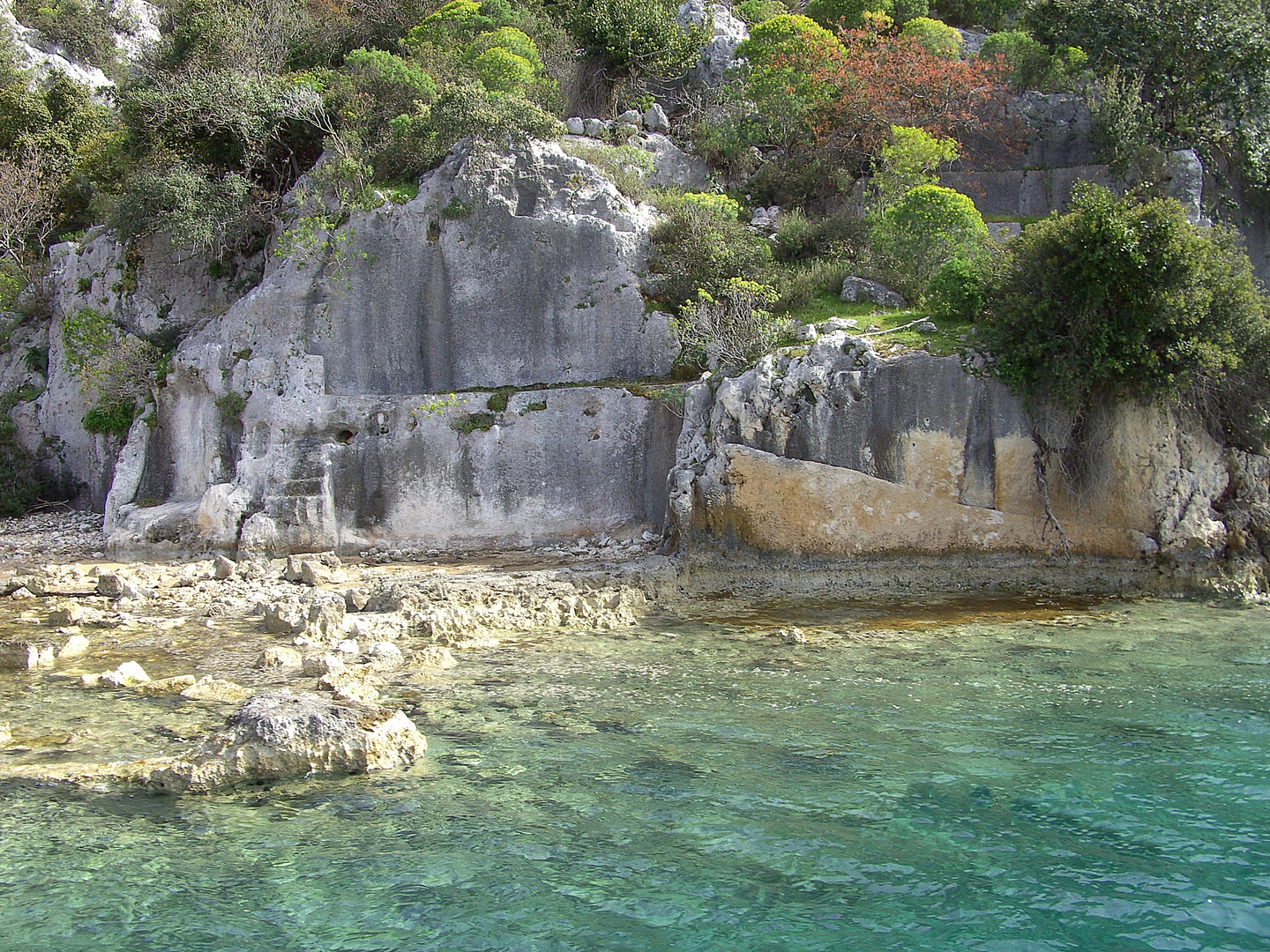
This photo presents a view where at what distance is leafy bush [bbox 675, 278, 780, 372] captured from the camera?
16470 millimetres

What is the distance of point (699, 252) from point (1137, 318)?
824 centimetres

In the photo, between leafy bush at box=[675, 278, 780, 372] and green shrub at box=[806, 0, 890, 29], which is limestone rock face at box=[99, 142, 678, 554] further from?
green shrub at box=[806, 0, 890, 29]

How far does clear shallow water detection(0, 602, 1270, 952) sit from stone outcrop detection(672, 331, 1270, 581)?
4047mm

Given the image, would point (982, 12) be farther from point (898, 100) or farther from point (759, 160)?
point (759, 160)

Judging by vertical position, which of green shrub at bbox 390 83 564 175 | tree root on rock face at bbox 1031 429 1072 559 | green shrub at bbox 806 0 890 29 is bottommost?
tree root on rock face at bbox 1031 429 1072 559

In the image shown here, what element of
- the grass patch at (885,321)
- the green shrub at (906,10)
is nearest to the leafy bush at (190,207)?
the grass patch at (885,321)

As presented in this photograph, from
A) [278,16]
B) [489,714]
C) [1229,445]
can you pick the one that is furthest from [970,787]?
[278,16]

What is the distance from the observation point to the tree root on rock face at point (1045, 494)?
14250 millimetres

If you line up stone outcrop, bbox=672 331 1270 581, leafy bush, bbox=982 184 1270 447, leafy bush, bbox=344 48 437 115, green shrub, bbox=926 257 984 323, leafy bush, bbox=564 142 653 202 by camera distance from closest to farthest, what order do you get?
leafy bush, bbox=982 184 1270 447, stone outcrop, bbox=672 331 1270 581, green shrub, bbox=926 257 984 323, leafy bush, bbox=564 142 653 202, leafy bush, bbox=344 48 437 115

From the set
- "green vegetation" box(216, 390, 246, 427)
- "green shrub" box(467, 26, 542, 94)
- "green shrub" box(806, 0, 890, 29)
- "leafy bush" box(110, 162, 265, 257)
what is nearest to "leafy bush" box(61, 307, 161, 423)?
"green vegetation" box(216, 390, 246, 427)

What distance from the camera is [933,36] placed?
26172mm

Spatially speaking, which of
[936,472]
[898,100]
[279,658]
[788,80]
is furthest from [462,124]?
[279,658]

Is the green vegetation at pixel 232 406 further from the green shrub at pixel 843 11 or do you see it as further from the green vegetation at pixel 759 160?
the green shrub at pixel 843 11

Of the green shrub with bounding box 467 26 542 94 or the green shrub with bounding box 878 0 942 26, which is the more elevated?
the green shrub with bounding box 878 0 942 26
